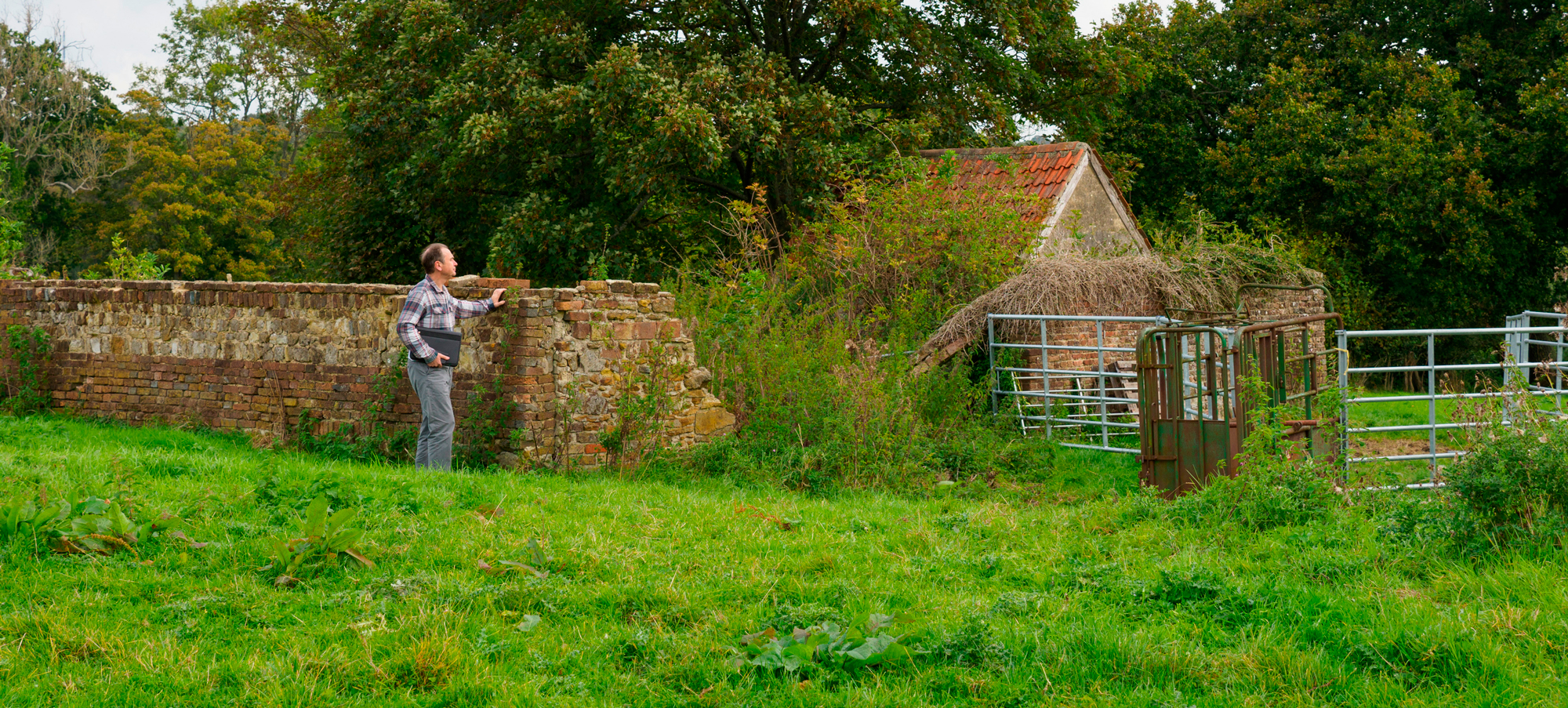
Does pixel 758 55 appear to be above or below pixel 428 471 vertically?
above

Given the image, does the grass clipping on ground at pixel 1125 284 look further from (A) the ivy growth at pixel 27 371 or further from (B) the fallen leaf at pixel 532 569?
(A) the ivy growth at pixel 27 371

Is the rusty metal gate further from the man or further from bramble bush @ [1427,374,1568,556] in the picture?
the man

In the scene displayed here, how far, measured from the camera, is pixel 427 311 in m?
9.07

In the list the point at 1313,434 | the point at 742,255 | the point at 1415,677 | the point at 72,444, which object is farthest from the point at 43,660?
the point at 742,255

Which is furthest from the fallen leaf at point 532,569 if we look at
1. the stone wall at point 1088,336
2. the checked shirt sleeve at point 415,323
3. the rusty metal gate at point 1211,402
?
the stone wall at point 1088,336

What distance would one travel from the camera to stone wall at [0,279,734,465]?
31.2 ft

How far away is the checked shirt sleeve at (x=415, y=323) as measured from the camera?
8.83m

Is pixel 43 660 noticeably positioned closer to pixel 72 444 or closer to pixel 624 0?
pixel 72 444

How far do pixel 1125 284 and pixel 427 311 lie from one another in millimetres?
8675

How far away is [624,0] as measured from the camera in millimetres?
17094

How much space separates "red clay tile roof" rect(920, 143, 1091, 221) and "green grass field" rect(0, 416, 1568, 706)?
906cm

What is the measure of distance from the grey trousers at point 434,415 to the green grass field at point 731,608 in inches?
57.0

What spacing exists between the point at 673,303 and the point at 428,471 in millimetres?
3056

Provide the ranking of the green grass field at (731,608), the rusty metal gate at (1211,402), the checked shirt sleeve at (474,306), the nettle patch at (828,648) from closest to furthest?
1. the green grass field at (731,608)
2. the nettle patch at (828,648)
3. the rusty metal gate at (1211,402)
4. the checked shirt sleeve at (474,306)
